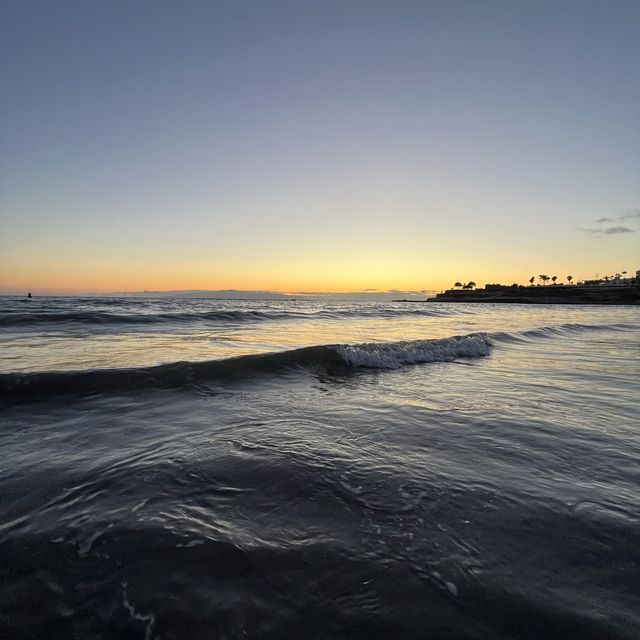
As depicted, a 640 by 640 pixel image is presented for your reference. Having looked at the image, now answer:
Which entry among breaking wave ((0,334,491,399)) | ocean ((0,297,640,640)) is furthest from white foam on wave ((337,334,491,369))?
ocean ((0,297,640,640))

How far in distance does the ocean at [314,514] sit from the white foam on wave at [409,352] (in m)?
3.02

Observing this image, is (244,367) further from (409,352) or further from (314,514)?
(314,514)

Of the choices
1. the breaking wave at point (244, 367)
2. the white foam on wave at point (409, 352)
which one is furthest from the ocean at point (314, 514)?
the white foam on wave at point (409, 352)

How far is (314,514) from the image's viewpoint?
7.65 feet

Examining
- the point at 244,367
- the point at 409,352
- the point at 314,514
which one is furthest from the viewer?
the point at 409,352

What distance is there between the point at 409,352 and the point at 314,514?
289 inches

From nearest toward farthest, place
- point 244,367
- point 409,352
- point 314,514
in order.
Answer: point 314,514 → point 244,367 → point 409,352

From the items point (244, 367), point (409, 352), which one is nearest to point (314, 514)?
point (244, 367)

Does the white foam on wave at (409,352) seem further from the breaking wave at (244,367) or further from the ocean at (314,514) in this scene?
the ocean at (314,514)

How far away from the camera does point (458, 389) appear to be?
6.03 m

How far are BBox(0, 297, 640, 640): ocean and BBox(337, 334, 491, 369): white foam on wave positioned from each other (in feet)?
9.90

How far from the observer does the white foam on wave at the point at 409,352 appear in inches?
335

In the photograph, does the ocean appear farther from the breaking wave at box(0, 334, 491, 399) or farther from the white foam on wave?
the white foam on wave

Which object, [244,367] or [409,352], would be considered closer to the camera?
[244,367]
